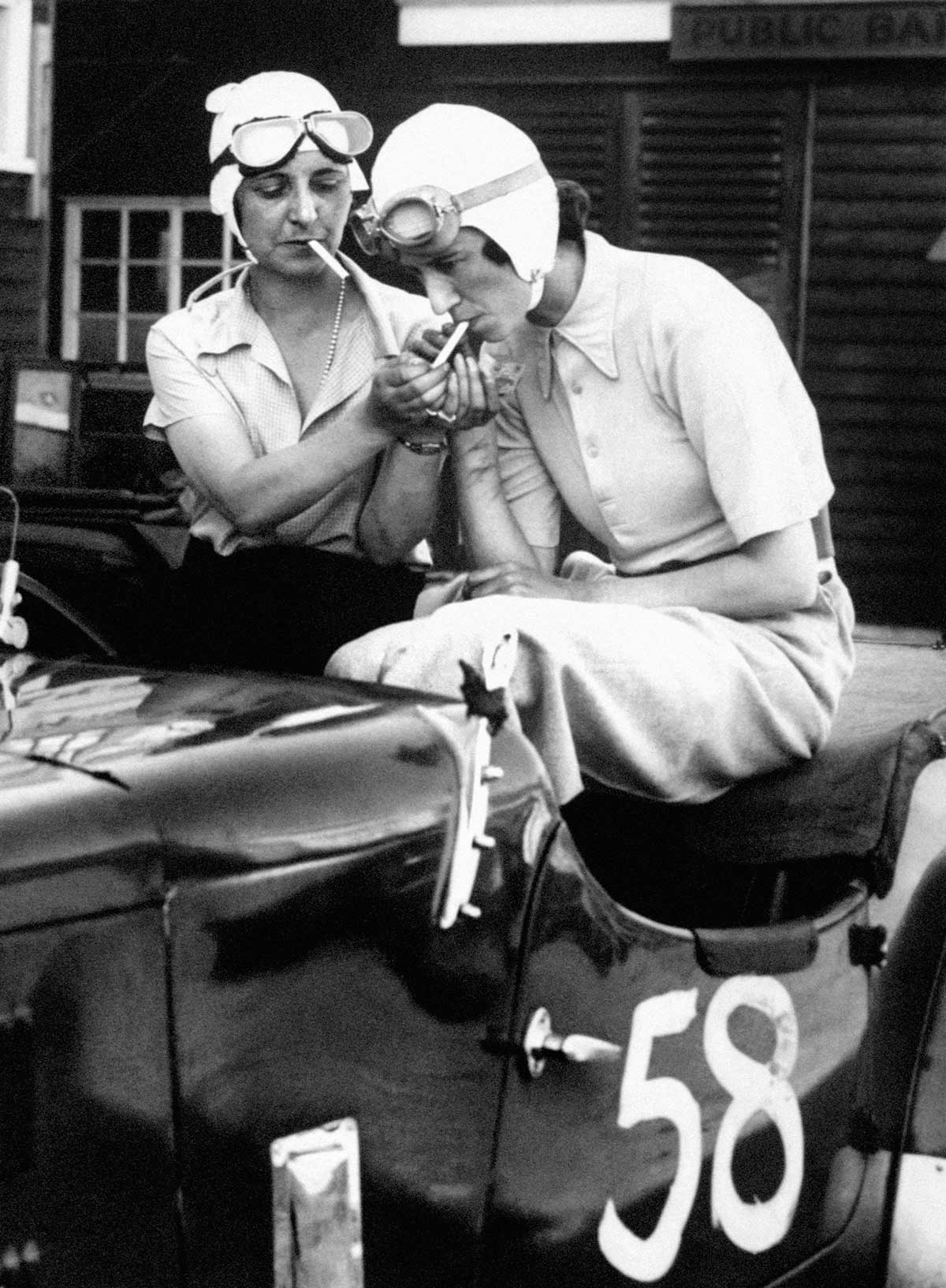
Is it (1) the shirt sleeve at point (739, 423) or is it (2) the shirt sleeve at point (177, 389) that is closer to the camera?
(1) the shirt sleeve at point (739, 423)

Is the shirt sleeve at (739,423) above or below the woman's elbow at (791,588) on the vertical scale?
A: above

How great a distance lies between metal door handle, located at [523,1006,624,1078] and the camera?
1.50 meters

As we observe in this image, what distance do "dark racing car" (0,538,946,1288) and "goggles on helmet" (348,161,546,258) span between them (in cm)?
47

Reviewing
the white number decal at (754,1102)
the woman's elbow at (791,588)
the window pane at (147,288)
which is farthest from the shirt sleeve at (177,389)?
the window pane at (147,288)

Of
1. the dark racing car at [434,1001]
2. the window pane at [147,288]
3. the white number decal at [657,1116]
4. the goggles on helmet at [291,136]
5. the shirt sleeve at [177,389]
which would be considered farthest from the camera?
the window pane at [147,288]

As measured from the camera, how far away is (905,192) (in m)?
8.28

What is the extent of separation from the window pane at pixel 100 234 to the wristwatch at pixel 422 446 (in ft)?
26.3

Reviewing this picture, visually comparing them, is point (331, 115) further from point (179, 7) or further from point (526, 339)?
point (179, 7)

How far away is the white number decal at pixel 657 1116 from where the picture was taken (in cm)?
161

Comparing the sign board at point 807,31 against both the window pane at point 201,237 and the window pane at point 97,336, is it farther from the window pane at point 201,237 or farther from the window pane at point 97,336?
the window pane at point 97,336

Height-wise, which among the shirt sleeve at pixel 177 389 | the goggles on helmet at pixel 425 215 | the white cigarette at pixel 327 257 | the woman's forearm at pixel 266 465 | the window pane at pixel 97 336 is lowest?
the window pane at pixel 97 336

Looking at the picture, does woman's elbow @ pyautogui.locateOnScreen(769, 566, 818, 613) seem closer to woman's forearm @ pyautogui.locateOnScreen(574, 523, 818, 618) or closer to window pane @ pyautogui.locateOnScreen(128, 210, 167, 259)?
woman's forearm @ pyautogui.locateOnScreen(574, 523, 818, 618)

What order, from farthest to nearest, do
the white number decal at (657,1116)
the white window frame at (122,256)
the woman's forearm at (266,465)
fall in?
the white window frame at (122,256) < the woman's forearm at (266,465) < the white number decal at (657,1116)

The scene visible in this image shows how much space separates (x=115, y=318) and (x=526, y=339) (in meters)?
7.93
